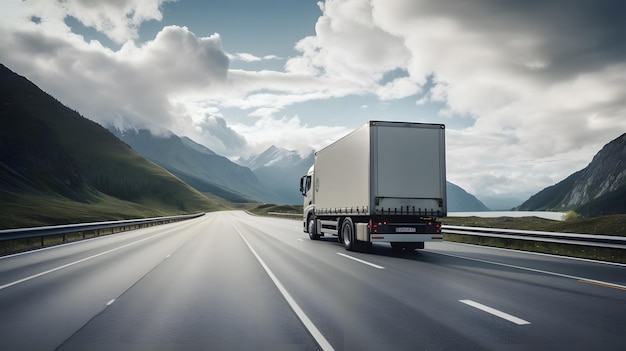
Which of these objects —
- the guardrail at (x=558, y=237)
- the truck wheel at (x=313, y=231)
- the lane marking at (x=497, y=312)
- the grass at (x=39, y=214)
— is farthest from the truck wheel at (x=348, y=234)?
the grass at (x=39, y=214)

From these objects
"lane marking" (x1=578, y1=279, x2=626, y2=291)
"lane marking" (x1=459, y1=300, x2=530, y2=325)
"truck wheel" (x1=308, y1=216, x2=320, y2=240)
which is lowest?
"lane marking" (x1=459, y1=300, x2=530, y2=325)

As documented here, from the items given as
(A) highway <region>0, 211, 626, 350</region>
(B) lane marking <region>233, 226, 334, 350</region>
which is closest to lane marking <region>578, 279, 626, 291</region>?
(A) highway <region>0, 211, 626, 350</region>

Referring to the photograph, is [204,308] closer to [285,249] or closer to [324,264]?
[324,264]

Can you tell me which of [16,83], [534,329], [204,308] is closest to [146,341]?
[204,308]

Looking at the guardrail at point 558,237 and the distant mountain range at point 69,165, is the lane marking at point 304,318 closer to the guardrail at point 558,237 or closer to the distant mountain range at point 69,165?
the guardrail at point 558,237

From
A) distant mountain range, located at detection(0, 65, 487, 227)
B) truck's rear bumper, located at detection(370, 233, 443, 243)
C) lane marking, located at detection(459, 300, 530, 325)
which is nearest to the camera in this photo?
lane marking, located at detection(459, 300, 530, 325)

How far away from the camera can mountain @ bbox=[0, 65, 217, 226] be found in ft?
282

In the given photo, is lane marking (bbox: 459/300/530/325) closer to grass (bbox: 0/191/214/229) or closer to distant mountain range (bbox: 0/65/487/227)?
grass (bbox: 0/191/214/229)

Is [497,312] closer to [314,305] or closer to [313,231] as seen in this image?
[314,305]

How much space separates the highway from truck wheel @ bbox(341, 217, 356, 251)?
3.27 m

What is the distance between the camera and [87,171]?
161 metres

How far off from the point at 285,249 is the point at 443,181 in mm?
6421

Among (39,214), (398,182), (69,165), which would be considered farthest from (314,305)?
(69,165)

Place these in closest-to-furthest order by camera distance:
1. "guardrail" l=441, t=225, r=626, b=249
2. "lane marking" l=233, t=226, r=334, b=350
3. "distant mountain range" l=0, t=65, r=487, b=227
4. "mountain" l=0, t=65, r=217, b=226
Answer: "lane marking" l=233, t=226, r=334, b=350, "guardrail" l=441, t=225, r=626, b=249, "distant mountain range" l=0, t=65, r=487, b=227, "mountain" l=0, t=65, r=217, b=226
